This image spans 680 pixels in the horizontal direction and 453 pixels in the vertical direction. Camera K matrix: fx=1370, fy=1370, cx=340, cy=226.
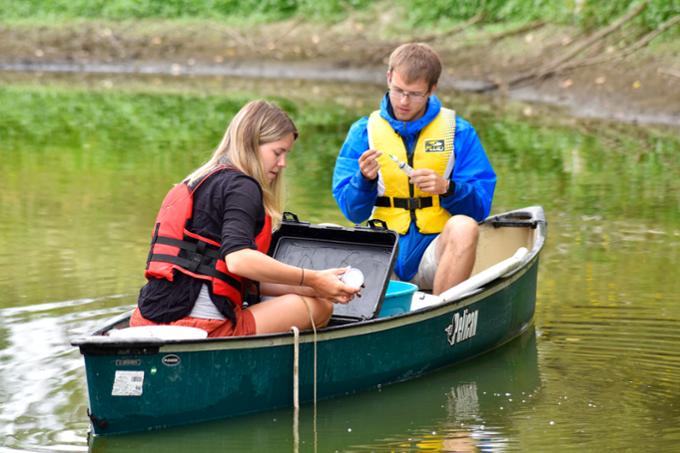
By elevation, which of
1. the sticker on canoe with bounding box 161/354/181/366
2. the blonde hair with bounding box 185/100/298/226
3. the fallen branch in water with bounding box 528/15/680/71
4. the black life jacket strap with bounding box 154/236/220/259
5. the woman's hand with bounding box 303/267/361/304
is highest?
the fallen branch in water with bounding box 528/15/680/71

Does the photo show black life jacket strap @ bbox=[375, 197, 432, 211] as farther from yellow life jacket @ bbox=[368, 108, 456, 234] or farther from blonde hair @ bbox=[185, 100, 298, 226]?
blonde hair @ bbox=[185, 100, 298, 226]

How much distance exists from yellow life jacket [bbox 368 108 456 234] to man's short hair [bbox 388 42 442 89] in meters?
0.28

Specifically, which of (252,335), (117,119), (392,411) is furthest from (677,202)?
(117,119)

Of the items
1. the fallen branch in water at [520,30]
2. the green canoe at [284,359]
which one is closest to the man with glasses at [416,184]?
the green canoe at [284,359]

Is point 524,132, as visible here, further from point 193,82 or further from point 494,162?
point 193,82

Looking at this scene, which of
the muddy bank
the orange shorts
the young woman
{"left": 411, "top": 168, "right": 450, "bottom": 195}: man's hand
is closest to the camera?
the young woman

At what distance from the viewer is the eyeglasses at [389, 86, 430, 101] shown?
6277mm

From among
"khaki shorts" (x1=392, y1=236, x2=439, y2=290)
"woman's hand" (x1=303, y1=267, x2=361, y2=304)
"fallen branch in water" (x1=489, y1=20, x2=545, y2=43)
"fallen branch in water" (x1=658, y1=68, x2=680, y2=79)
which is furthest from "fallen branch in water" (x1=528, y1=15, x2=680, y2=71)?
"woman's hand" (x1=303, y1=267, x2=361, y2=304)

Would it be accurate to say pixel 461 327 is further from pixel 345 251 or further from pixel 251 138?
pixel 251 138

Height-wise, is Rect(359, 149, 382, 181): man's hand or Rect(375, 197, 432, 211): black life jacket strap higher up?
Rect(359, 149, 382, 181): man's hand

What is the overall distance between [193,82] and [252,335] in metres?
16.5

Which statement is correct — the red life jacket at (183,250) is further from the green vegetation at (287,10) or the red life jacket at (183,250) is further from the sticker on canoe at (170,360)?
the green vegetation at (287,10)

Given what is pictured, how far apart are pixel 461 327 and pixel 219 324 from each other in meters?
1.38

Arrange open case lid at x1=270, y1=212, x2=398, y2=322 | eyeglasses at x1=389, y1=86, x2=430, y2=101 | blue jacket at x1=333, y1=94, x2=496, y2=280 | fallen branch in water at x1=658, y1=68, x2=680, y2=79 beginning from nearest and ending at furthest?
open case lid at x1=270, y1=212, x2=398, y2=322, eyeglasses at x1=389, y1=86, x2=430, y2=101, blue jacket at x1=333, y1=94, x2=496, y2=280, fallen branch in water at x1=658, y1=68, x2=680, y2=79
